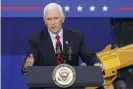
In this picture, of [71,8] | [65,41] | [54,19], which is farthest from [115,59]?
[54,19]

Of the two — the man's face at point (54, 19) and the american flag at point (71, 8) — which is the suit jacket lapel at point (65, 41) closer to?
the man's face at point (54, 19)

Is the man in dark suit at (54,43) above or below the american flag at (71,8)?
below

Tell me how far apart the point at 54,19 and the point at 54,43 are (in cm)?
15

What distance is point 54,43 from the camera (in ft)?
6.68

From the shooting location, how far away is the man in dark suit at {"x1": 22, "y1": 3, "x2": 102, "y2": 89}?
6.36ft

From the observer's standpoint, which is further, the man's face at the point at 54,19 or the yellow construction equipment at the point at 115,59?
the yellow construction equipment at the point at 115,59

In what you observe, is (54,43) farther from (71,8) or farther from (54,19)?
(71,8)

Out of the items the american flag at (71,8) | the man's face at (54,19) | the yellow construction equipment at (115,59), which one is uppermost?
the american flag at (71,8)

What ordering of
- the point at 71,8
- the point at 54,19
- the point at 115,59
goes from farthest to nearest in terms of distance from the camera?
1. the point at 71,8
2. the point at 115,59
3. the point at 54,19

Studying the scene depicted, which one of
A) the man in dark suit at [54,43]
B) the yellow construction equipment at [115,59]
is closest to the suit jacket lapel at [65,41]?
the man in dark suit at [54,43]

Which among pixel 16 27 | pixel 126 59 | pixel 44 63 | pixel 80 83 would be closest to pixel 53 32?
pixel 44 63

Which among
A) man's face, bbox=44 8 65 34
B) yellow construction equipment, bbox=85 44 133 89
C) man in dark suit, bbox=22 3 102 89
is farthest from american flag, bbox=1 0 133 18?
man's face, bbox=44 8 65 34

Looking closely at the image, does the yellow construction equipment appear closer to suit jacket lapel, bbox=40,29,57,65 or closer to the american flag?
the american flag

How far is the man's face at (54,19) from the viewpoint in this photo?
1923mm
